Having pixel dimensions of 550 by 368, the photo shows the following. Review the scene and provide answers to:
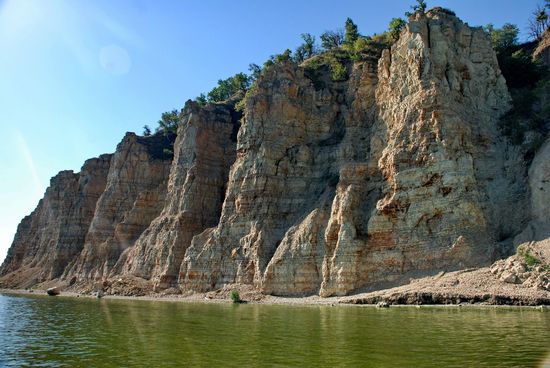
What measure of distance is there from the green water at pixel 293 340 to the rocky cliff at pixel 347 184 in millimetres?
11227

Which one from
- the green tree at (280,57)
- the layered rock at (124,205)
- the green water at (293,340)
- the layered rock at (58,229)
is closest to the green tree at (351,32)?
the green tree at (280,57)

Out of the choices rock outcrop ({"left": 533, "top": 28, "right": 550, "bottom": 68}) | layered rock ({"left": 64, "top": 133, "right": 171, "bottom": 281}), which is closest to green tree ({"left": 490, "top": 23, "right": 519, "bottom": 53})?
rock outcrop ({"left": 533, "top": 28, "right": 550, "bottom": 68})

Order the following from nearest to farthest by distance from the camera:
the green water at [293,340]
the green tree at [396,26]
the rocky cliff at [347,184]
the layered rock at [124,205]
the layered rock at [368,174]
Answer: the green water at [293,340] < the rocky cliff at [347,184] < the layered rock at [368,174] < the green tree at [396,26] < the layered rock at [124,205]

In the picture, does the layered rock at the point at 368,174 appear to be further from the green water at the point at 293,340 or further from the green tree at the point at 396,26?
the green water at the point at 293,340

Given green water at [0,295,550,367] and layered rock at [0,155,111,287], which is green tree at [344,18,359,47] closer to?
layered rock at [0,155,111,287]

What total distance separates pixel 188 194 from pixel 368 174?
26.8 meters

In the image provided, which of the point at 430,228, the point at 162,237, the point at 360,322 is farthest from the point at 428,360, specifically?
the point at 162,237

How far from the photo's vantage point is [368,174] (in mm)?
45031

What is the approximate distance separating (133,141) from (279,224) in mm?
39186

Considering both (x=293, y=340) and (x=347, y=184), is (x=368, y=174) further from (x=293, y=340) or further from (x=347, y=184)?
(x=293, y=340)

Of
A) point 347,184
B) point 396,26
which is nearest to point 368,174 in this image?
point 347,184

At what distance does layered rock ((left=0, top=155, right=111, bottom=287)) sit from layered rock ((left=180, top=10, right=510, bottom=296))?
36.6 meters

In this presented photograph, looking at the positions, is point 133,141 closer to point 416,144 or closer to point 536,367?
point 416,144

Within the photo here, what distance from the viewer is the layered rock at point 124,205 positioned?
71625 millimetres
